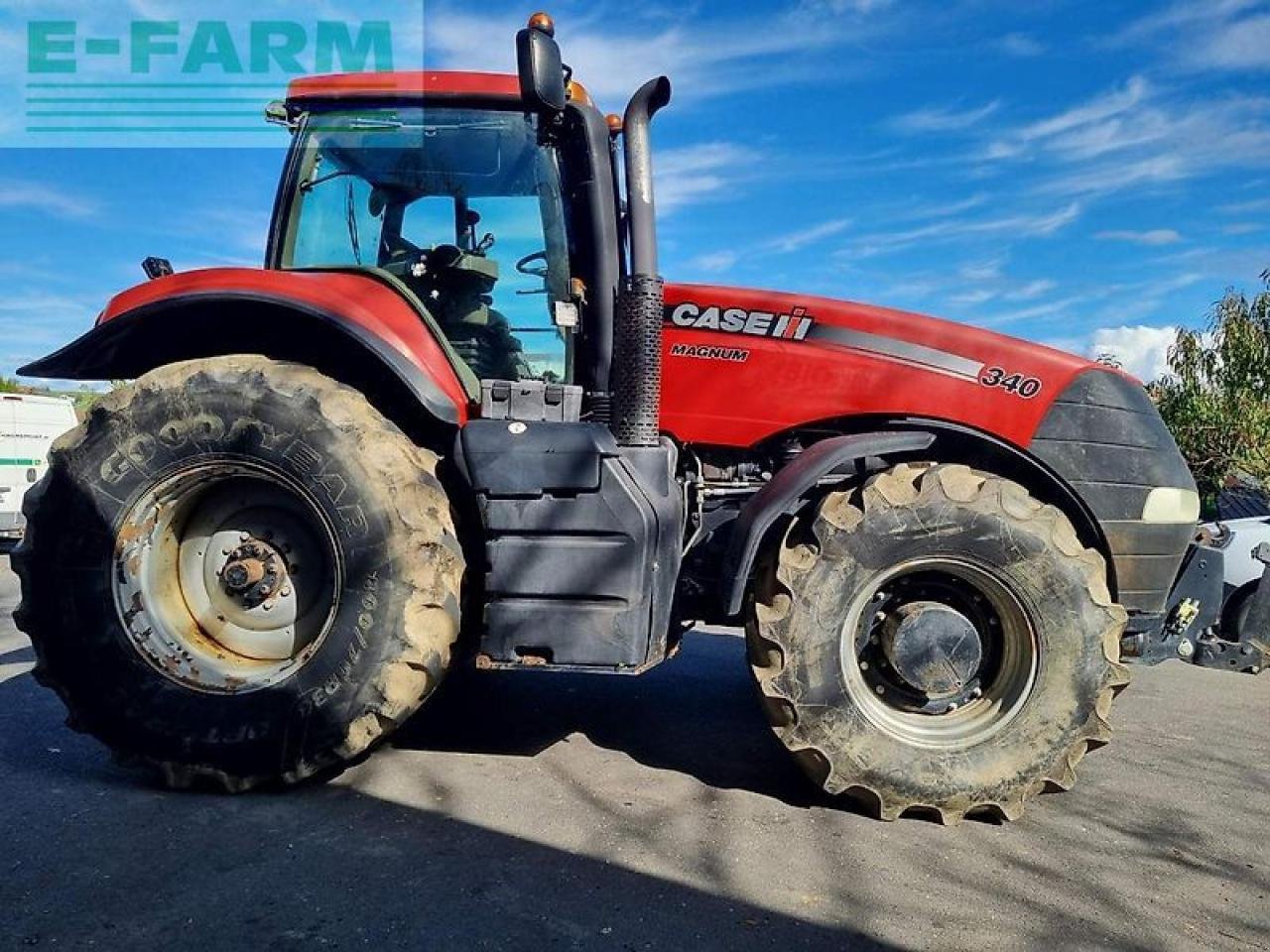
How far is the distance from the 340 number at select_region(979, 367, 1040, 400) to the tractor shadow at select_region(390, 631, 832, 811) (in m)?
1.59

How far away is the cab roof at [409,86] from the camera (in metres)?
3.60

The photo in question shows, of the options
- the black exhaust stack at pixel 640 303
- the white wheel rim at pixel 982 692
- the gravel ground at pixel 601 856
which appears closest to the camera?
the gravel ground at pixel 601 856

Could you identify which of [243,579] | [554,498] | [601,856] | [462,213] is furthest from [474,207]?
[601,856]

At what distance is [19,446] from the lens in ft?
37.1

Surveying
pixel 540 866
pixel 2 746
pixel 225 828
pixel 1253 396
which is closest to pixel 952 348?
pixel 540 866

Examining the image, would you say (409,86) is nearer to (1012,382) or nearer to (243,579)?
(243,579)

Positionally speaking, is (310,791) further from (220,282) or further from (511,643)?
(220,282)

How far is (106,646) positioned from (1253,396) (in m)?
15.2

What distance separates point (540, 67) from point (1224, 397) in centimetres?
1420

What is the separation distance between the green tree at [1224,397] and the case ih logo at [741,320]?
37.0 feet

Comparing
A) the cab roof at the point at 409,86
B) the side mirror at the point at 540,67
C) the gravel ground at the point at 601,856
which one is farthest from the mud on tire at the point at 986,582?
the cab roof at the point at 409,86

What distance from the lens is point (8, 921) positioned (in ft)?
7.50

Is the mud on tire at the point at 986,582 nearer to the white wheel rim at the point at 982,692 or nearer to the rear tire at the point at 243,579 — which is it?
the white wheel rim at the point at 982,692

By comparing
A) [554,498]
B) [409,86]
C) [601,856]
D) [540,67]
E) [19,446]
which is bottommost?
[601,856]
